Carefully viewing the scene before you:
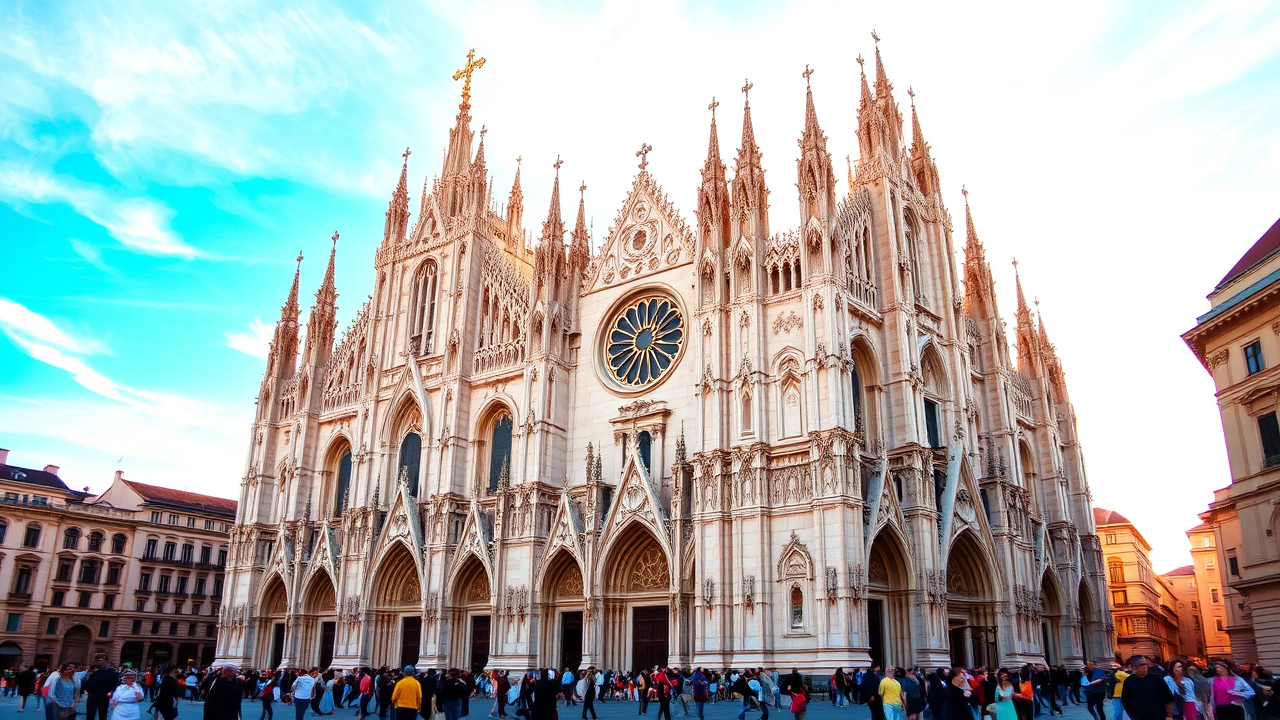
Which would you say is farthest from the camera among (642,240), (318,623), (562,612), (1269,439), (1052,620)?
(318,623)

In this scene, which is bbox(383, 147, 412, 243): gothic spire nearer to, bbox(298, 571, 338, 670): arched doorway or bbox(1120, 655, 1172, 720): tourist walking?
bbox(298, 571, 338, 670): arched doorway

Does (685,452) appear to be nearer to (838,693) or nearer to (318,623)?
(838,693)

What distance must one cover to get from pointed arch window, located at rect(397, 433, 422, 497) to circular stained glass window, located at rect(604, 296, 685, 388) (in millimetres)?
10609

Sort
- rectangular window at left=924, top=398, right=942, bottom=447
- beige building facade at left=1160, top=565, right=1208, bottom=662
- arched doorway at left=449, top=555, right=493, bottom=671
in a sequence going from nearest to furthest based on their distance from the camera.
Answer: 1. rectangular window at left=924, top=398, right=942, bottom=447
2. arched doorway at left=449, top=555, right=493, bottom=671
3. beige building facade at left=1160, top=565, right=1208, bottom=662

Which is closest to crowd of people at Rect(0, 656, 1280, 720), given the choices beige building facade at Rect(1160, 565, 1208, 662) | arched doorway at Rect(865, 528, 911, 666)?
arched doorway at Rect(865, 528, 911, 666)

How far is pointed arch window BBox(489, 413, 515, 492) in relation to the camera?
4103 cm

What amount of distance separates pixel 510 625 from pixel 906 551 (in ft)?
49.7

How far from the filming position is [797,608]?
99.2ft

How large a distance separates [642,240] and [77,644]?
4671cm

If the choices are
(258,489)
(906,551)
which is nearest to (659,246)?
(906,551)

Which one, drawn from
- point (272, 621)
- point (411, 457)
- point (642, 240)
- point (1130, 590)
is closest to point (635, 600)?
point (411, 457)

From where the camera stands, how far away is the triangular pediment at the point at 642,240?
39.3 m

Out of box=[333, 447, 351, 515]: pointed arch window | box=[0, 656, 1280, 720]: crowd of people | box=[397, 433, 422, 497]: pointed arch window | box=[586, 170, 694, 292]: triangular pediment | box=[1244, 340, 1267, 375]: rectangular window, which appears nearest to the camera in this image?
box=[0, 656, 1280, 720]: crowd of people

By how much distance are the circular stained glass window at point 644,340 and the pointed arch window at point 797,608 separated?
427 inches
